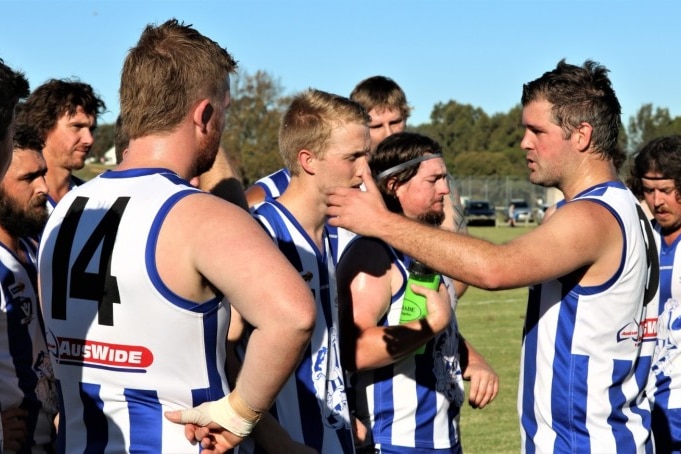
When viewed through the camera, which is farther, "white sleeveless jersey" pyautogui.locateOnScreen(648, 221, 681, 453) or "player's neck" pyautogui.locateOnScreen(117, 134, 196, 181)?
"white sleeveless jersey" pyautogui.locateOnScreen(648, 221, 681, 453)

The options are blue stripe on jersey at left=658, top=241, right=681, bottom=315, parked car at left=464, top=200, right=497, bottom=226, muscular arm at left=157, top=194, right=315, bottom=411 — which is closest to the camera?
muscular arm at left=157, top=194, right=315, bottom=411

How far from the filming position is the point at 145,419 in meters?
2.96

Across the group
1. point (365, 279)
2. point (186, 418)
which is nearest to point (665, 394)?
point (365, 279)

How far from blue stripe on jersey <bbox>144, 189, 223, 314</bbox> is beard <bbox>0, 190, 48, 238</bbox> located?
2.06 meters

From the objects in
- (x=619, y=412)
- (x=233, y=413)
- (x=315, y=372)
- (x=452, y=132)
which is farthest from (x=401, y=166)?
(x=452, y=132)

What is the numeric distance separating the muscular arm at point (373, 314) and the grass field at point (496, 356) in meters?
4.39

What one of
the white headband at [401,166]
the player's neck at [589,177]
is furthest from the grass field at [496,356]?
the player's neck at [589,177]

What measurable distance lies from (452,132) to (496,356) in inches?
3907

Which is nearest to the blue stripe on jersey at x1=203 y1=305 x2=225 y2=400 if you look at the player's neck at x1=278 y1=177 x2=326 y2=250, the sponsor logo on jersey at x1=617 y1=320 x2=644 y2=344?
the player's neck at x1=278 y1=177 x2=326 y2=250

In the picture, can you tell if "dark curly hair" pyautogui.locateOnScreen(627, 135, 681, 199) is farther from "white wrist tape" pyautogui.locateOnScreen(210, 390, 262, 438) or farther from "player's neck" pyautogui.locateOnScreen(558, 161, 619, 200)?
"white wrist tape" pyautogui.locateOnScreen(210, 390, 262, 438)

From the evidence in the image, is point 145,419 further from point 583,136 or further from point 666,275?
point 666,275

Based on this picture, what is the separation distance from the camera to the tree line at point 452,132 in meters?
68.1

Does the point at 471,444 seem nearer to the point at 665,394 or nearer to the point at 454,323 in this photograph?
the point at 665,394

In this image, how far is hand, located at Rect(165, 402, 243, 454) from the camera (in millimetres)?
2922
